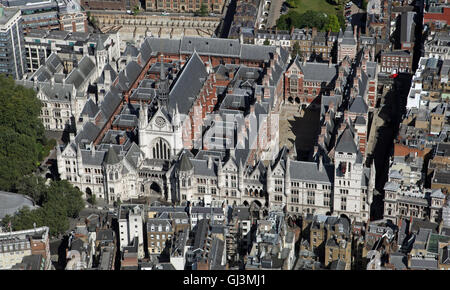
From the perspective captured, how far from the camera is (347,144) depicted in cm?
17525

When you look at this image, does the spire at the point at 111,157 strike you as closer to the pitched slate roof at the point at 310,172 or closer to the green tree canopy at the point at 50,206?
the green tree canopy at the point at 50,206

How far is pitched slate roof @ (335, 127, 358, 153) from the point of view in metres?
175

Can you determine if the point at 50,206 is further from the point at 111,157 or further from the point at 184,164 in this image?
the point at 184,164

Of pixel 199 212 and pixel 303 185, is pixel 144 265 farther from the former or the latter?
pixel 303 185

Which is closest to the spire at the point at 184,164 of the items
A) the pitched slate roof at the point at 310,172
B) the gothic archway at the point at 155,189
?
the gothic archway at the point at 155,189

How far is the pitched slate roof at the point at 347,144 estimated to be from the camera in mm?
175000

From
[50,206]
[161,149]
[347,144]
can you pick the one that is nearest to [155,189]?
[161,149]

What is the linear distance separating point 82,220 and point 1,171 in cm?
3310

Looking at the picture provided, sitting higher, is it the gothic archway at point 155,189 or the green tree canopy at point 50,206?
the green tree canopy at point 50,206

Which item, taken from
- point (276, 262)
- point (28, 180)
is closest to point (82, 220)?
point (28, 180)

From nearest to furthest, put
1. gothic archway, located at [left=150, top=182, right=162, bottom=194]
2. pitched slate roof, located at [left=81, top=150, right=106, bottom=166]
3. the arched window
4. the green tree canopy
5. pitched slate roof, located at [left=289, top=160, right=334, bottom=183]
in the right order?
the green tree canopy, pitched slate roof, located at [left=289, top=160, right=334, bottom=183], pitched slate roof, located at [left=81, top=150, right=106, bottom=166], gothic archway, located at [left=150, top=182, right=162, bottom=194], the arched window

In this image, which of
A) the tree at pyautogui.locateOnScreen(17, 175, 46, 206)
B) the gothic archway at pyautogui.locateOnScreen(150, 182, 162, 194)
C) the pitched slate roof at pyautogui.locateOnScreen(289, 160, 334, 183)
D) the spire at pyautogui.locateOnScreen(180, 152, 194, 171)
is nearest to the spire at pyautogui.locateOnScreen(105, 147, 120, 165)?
the gothic archway at pyautogui.locateOnScreen(150, 182, 162, 194)

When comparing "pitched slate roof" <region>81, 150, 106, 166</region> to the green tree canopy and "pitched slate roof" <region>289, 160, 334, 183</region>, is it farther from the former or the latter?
"pitched slate roof" <region>289, 160, 334, 183</region>

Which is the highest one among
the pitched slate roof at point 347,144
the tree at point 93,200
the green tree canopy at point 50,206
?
the pitched slate roof at point 347,144
